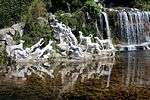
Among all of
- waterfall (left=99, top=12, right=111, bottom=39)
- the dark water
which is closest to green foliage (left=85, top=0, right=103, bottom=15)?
waterfall (left=99, top=12, right=111, bottom=39)

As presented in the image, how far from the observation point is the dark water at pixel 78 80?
15.5m

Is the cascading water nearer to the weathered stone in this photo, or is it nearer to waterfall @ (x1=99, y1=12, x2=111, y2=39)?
waterfall @ (x1=99, y1=12, x2=111, y2=39)

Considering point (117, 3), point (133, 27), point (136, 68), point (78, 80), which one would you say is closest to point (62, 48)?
point (136, 68)

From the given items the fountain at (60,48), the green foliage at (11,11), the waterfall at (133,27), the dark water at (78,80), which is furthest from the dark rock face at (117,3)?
the dark water at (78,80)

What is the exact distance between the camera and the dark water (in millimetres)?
15500

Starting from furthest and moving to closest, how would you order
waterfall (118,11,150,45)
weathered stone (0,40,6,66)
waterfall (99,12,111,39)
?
waterfall (118,11,150,45), waterfall (99,12,111,39), weathered stone (0,40,6,66)

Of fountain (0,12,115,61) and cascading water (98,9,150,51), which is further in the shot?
cascading water (98,9,150,51)

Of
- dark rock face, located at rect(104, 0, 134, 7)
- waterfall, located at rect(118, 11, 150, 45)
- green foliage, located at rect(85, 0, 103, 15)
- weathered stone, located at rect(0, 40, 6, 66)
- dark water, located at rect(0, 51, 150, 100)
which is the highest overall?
dark rock face, located at rect(104, 0, 134, 7)

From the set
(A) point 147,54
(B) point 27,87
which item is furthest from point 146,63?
(B) point 27,87

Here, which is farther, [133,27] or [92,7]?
[133,27]

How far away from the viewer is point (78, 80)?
60.4 feet

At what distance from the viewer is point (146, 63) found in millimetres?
23422

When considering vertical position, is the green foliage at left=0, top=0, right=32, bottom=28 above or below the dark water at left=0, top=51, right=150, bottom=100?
above

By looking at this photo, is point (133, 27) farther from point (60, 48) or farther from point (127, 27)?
point (60, 48)
